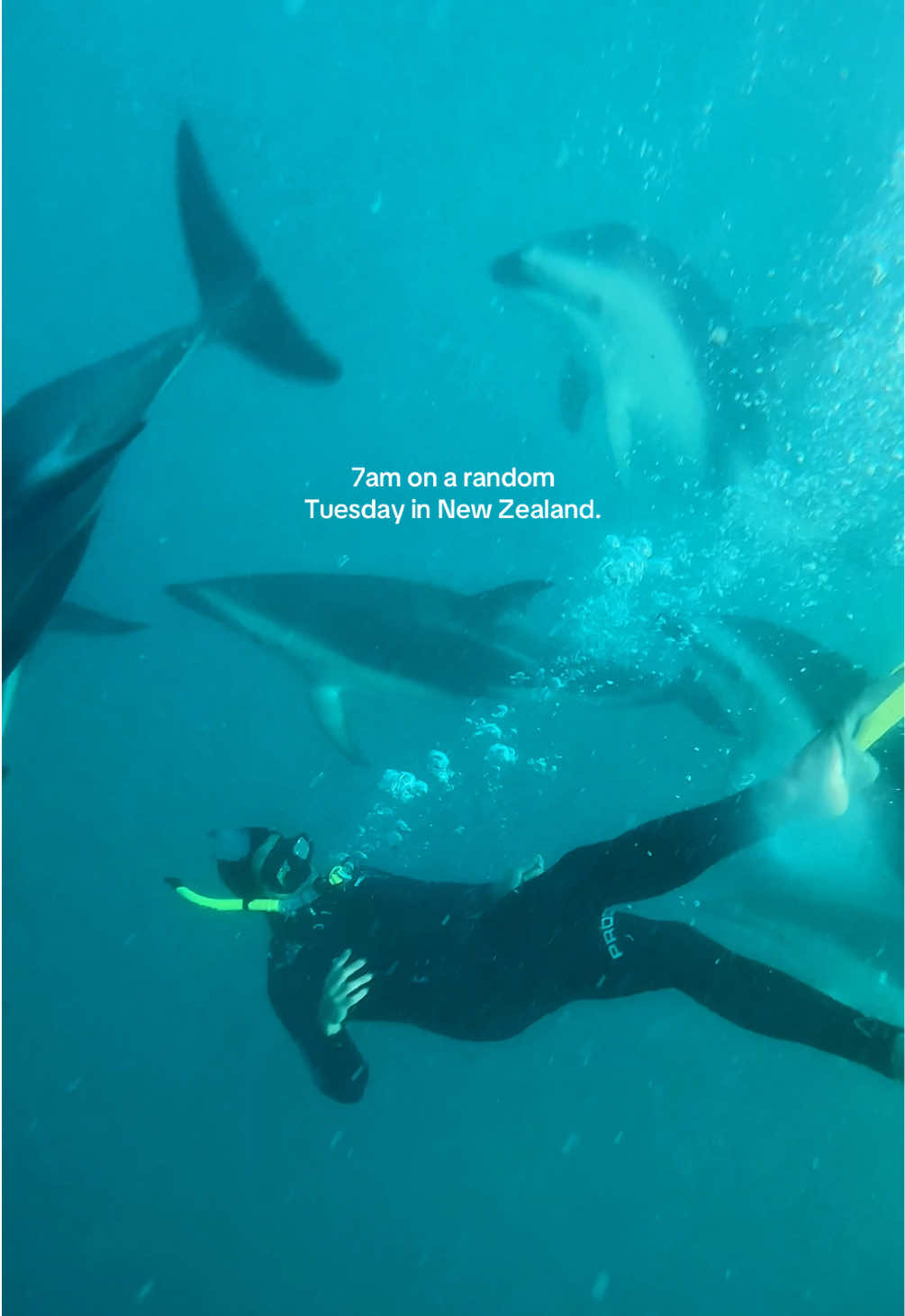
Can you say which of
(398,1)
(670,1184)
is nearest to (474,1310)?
(670,1184)

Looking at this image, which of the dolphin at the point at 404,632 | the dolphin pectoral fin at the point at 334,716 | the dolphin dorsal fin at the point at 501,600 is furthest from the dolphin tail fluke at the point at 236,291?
the dolphin pectoral fin at the point at 334,716

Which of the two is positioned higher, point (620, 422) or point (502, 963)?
point (620, 422)

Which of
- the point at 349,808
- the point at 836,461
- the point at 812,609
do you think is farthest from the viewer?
the point at 812,609

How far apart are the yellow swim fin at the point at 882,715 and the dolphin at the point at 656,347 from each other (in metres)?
4.82

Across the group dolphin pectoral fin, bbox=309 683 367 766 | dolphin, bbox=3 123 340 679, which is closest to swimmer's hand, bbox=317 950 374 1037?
dolphin, bbox=3 123 340 679

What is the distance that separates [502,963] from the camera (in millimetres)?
4734

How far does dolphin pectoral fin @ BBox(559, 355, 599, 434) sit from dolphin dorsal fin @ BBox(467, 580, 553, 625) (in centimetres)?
358

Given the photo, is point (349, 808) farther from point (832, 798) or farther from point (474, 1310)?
point (832, 798)

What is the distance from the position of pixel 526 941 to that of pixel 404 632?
11.4ft

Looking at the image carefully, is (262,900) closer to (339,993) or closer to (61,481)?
(339,993)

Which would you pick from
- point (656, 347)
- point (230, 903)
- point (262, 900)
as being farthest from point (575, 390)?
point (230, 903)

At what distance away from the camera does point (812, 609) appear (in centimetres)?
1612

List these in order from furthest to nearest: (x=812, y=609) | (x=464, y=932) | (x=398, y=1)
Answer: (x=812, y=609), (x=398, y=1), (x=464, y=932)

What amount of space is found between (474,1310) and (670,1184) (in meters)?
4.51
